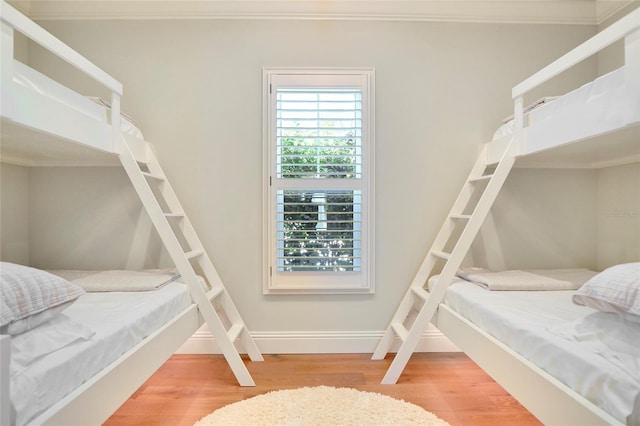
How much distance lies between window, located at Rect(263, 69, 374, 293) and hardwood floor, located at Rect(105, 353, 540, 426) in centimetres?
51

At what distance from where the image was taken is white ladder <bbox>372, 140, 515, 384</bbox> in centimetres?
185

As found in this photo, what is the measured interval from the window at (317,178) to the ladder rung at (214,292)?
314 mm

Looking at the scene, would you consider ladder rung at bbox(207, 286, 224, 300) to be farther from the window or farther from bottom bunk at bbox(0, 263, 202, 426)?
bottom bunk at bbox(0, 263, 202, 426)

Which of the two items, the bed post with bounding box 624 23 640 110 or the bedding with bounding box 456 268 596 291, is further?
the bedding with bounding box 456 268 596 291

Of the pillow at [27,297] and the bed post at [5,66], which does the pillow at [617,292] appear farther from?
the bed post at [5,66]

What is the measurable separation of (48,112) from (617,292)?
204cm

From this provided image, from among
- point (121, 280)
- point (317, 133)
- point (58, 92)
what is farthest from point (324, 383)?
point (58, 92)

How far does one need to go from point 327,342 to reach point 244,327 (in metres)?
0.60

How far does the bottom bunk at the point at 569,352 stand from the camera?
0.89m

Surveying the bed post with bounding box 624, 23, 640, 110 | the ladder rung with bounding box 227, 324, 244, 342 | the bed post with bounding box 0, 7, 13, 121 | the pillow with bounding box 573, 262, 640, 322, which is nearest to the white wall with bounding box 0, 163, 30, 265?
the bed post with bounding box 0, 7, 13, 121

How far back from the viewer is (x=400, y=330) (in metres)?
2.20

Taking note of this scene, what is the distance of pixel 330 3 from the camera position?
233 centimetres

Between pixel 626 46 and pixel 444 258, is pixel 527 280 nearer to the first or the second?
pixel 444 258

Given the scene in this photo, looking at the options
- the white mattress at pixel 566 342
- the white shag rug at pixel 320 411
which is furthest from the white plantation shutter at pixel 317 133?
the white shag rug at pixel 320 411
